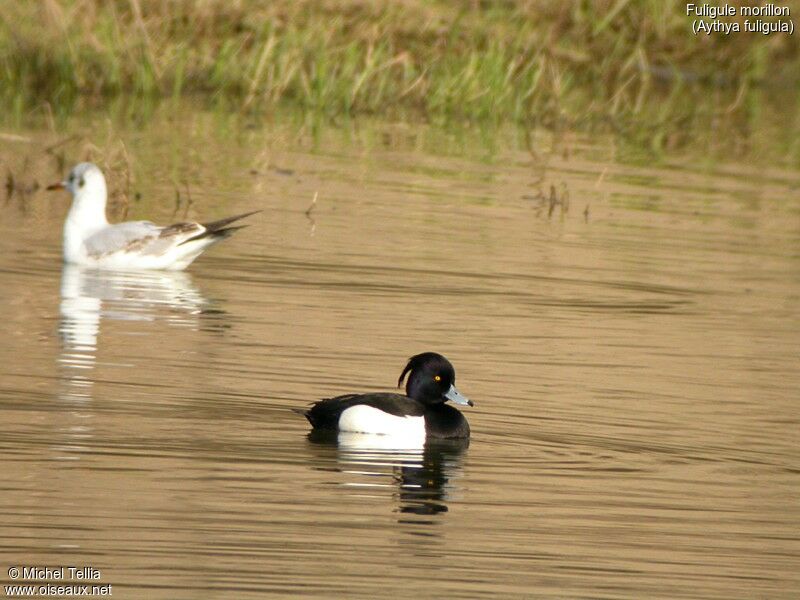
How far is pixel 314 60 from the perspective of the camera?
74.1 feet

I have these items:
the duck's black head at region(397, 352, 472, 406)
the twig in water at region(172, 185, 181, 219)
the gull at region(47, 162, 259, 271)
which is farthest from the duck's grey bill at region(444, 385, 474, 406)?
the twig in water at region(172, 185, 181, 219)

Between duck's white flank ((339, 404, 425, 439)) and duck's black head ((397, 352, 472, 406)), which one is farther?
duck's black head ((397, 352, 472, 406))

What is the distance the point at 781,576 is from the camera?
6.70 m

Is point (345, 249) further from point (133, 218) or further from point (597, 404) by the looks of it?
point (597, 404)

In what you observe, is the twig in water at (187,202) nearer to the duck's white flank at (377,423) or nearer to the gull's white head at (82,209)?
the gull's white head at (82,209)

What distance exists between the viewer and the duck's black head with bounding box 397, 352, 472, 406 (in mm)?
8758

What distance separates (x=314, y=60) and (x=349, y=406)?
1468cm

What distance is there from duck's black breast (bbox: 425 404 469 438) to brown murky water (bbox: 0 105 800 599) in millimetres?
70

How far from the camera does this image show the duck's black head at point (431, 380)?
876 cm

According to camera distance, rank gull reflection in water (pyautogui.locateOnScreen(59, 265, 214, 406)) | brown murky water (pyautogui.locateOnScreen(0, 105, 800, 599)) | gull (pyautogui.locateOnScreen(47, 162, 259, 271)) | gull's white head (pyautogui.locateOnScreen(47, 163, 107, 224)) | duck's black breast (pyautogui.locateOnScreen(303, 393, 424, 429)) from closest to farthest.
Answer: brown murky water (pyautogui.locateOnScreen(0, 105, 800, 599)) < duck's black breast (pyautogui.locateOnScreen(303, 393, 424, 429)) < gull reflection in water (pyautogui.locateOnScreen(59, 265, 214, 406)) < gull (pyautogui.locateOnScreen(47, 162, 259, 271)) < gull's white head (pyautogui.locateOnScreen(47, 163, 107, 224))

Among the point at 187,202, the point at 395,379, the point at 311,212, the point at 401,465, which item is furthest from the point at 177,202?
the point at 401,465

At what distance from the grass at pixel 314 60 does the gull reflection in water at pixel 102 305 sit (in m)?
8.13

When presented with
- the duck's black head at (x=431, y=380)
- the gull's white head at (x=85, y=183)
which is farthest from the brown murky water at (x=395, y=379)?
the gull's white head at (x=85, y=183)

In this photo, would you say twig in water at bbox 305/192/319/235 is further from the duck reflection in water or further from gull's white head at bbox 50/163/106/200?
the duck reflection in water
